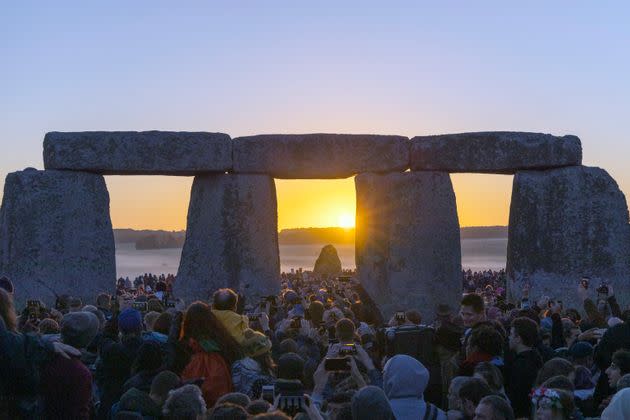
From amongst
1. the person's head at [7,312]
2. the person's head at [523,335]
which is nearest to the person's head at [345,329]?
the person's head at [523,335]

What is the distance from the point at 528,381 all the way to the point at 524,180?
1108 centimetres

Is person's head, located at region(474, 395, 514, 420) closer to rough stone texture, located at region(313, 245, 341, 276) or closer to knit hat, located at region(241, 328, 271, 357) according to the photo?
knit hat, located at region(241, 328, 271, 357)

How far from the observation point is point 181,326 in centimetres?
675

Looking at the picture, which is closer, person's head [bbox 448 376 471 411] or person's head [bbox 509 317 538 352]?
person's head [bbox 448 376 471 411]

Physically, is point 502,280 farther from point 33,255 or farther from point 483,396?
point 483,396

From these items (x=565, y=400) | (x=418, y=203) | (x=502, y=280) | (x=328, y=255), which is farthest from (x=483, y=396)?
(x=328, y=255)

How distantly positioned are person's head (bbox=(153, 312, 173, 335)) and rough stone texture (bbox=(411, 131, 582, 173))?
1002cm

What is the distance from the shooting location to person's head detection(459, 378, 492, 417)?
546 centimetres

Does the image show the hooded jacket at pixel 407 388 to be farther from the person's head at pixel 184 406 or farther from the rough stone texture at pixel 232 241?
the rough stone texture at pixel 232 241

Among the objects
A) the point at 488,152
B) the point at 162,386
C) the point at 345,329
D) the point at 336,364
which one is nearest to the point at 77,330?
the point at 162,386

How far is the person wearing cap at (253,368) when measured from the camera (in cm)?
659

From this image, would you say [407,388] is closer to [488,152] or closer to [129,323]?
[129,323]

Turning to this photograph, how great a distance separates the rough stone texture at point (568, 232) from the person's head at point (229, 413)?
41.7ft

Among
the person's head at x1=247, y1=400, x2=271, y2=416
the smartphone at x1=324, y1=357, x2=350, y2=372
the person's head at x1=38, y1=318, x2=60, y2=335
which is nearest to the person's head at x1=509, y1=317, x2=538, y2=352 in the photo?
the smartphone at x1=324, y1=357, x2=350, y2=372
